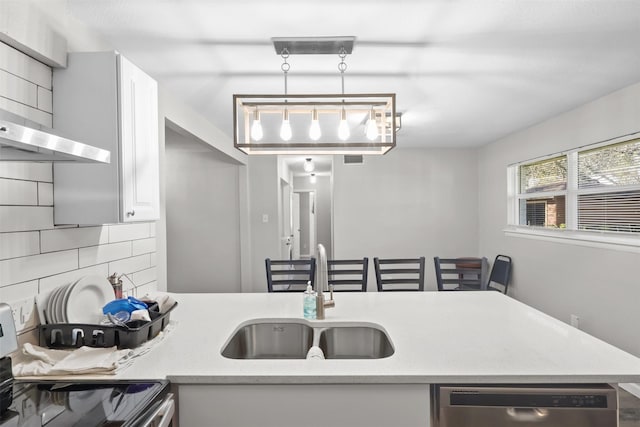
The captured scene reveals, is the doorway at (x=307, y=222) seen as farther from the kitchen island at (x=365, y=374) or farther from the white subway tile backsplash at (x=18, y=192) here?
the kitchen island at (x=365, y=374)

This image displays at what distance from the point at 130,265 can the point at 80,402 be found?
1.06 metres

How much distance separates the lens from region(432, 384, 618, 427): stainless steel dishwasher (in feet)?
3.59

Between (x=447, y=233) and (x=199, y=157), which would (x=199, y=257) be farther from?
(x=447, y=233)

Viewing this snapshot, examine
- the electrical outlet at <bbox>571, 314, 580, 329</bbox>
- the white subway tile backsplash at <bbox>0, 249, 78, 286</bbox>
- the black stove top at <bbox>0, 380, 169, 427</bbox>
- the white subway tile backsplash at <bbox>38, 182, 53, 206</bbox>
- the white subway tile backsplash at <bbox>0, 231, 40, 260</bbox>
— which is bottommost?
the electrical outlet at <bbox>571, 314, 580, 329</bbox>

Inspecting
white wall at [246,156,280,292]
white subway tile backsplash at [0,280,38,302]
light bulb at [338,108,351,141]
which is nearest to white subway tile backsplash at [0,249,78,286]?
white subway tile backsplash at [0,280,38,302]

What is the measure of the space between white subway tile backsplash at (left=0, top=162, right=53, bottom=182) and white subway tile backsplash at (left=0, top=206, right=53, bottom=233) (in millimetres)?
115

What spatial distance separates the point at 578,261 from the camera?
317 centimetres

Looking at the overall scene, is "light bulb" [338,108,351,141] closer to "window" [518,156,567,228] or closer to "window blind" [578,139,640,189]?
"window blind" [578,139,640,189]

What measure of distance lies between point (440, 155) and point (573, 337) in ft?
14.1

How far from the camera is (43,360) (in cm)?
121

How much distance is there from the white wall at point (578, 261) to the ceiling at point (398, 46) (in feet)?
0.82

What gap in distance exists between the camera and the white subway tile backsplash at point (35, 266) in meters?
1.24

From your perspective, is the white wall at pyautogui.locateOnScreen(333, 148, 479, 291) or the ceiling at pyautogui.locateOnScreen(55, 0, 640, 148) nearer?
the ceiling at pyautogui.locateOnScreen(55, 0, 640, 148)

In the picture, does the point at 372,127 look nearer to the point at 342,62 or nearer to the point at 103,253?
the point at 342,62
